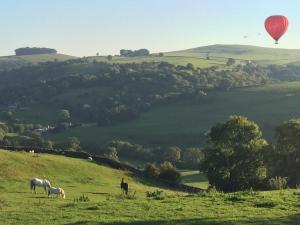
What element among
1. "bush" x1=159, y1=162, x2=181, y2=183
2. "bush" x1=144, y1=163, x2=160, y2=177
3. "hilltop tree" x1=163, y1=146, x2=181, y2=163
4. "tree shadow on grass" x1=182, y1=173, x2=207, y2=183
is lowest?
"hilltop tree" x1=163, y1=146, x2=181, y2=163

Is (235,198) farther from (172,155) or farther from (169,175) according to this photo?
(172,155)

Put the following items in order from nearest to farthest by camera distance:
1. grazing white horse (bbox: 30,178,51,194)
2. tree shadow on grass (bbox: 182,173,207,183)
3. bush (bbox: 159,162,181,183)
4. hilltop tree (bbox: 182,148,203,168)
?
1. grazing white horse (bbox: 30,178,51,194)
2. bush (bbox: 159,162,181,183)
3. tree shadow on grass (bbox: 182,173,207,183)
4. hilltop tree (bbox: 182,148,203,168)

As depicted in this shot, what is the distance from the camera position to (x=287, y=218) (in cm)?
2470

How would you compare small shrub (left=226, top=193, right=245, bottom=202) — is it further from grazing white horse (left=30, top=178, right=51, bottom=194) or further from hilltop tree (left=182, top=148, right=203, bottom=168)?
hilltop tree (left=182, top=148, right=203, bottom=168)

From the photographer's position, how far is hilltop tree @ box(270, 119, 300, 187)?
6322cm

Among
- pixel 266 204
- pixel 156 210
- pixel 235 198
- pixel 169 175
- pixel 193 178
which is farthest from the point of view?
pixel 193 178

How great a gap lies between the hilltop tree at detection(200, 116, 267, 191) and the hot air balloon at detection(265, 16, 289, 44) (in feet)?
35.5

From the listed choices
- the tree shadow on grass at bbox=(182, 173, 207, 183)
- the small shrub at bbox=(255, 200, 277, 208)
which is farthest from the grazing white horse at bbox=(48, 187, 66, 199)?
the tree shadow on grass at bbox=(182, 173, 207, 183)

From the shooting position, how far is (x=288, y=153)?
64125mm

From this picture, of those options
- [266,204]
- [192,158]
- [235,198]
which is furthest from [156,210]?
[192,158]

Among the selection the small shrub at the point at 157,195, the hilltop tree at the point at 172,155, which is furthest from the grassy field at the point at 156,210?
the hilltop tree at the point at 172,155

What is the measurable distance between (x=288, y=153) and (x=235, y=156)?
24.1 feet

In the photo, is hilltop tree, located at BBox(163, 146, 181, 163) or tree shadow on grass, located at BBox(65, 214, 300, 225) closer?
tree shadow on grass, located at BBox(65, 214, 300, 225)

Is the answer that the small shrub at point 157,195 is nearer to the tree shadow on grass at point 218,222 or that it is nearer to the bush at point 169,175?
the tree shadow on grass at point 218,222
